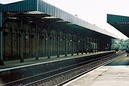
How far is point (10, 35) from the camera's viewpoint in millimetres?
32625

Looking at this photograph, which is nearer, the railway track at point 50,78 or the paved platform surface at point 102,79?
the paved platform surface at point 102,79

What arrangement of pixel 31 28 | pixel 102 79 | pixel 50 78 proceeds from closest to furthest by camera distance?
pixel 102 79 → pixel 50 78 → pixel 31 28

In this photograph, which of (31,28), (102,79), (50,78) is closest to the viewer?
(102,79)

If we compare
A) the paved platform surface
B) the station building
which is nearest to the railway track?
the paved platform surface

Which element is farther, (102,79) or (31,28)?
(31,28)

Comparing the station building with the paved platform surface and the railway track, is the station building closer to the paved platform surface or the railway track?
the railway track

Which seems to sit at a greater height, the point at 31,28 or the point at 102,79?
the point at 31,28

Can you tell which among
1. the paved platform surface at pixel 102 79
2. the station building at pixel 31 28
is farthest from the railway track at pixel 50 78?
the station building at pixel 31 28

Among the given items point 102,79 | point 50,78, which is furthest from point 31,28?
point 102,79

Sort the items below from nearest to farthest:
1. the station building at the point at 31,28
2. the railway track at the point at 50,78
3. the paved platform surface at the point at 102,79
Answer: the paved platform surface at the point at 102,79 < the railway track at the point at 50,78 < the station building at the point at 31,28

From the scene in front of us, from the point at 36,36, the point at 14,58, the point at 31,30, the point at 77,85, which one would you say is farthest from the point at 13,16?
the point at 77,85

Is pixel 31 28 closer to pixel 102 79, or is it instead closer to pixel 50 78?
pixel 50 78

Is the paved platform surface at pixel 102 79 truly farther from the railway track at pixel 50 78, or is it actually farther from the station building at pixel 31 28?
the station building at pixel 31 28

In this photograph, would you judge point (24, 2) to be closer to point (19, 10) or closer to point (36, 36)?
point (19, 10)
